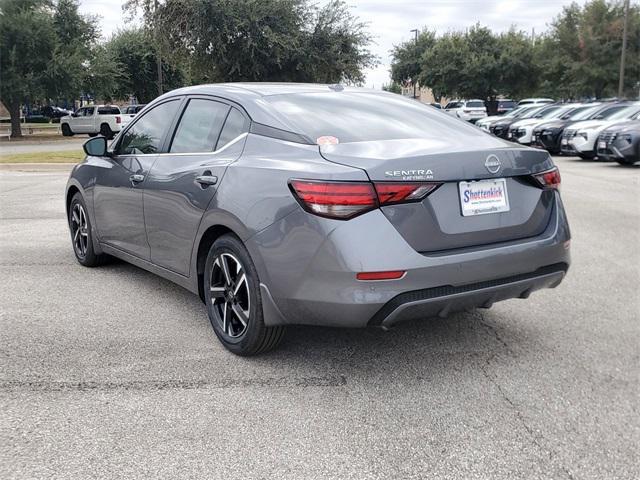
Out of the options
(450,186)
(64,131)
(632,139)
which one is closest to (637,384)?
(450,186)

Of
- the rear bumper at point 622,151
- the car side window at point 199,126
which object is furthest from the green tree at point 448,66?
the car side window at point 199,126

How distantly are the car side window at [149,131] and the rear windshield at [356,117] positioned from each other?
111 centimetres

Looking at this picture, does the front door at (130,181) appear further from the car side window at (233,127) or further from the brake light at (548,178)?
the brake light at (548,178)

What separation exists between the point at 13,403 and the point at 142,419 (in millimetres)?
732

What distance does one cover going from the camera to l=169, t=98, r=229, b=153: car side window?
4.45 metres

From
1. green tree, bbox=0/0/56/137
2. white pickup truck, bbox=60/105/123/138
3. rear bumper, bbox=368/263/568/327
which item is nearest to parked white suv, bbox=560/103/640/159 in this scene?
rear bumper, bbox=368/263/568/327

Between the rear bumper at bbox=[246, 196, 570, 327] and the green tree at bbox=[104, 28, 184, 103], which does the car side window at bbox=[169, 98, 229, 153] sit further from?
the green tree at bbox=[104, 28, 184, 103]

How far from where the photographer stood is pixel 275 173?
144 inches

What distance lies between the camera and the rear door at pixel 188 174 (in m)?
4.20

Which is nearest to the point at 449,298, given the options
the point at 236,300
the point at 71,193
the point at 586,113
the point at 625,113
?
the point at 236,300

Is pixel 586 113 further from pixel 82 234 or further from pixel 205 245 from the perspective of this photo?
pixel 205 245

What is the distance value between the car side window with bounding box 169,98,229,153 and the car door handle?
233 millimetres

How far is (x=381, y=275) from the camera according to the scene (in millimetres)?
3352

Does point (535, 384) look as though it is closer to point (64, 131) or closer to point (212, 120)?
point (212, 120)
